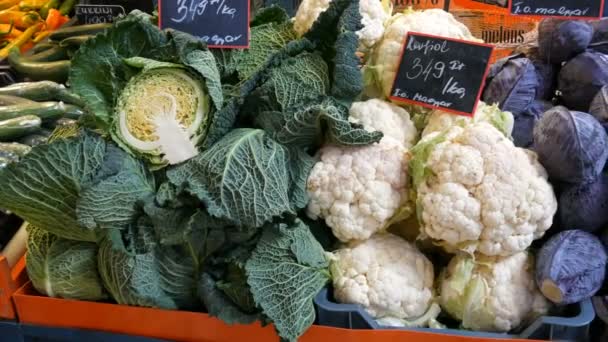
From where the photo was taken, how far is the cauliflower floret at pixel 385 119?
4.54ft

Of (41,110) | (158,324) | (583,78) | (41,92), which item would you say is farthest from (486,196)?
(41,92)

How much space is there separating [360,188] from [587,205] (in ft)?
1.58

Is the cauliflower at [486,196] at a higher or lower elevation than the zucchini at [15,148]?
higher

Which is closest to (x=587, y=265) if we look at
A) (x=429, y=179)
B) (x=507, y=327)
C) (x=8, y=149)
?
(x=507, y=327)

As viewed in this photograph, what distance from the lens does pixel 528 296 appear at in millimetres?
1217

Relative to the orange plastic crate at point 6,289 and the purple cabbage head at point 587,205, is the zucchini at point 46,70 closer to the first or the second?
the orange plastic crate at point 6,289

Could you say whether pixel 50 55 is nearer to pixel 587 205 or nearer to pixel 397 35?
pixel 397 35

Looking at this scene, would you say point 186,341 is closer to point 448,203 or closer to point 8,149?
point 448,203

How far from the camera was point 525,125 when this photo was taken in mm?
1421

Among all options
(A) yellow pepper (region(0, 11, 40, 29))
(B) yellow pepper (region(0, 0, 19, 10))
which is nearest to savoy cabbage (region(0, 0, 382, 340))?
(A) yellow pepper (region(0, 11, 40, 29))

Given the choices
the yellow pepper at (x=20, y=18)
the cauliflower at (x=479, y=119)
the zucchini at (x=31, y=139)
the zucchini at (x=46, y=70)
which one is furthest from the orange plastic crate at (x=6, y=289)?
→ the yellow pepper at (x=20, y=18)

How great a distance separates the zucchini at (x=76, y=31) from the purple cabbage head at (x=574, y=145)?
2166 mm

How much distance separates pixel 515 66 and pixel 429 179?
437 mm

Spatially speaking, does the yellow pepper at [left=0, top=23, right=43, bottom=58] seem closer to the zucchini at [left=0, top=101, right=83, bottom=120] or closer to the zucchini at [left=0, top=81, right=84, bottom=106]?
the zucchini at [left=0, top=81, right=84, bottom=106]
